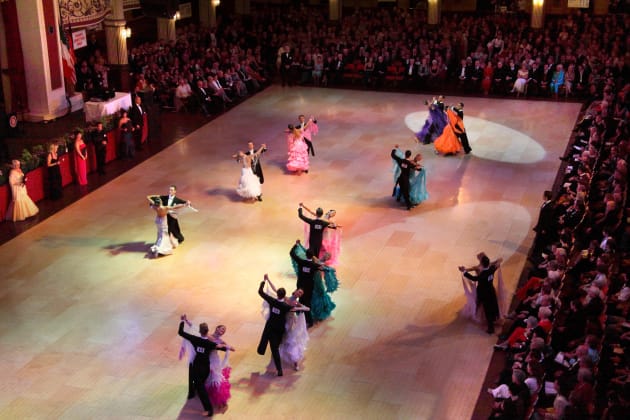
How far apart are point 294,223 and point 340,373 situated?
567cm

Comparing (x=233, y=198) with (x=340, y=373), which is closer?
(x=340, y=373)

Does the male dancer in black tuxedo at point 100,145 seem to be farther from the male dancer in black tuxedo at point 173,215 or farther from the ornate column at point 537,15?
the ornate column at point 537,15

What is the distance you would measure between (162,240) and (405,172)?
16.7 ft

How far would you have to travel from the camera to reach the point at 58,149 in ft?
62.4

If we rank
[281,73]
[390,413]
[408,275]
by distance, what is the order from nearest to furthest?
[390,413], [408,275], [281,73]

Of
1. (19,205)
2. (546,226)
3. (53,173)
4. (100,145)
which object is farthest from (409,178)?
(19,205)

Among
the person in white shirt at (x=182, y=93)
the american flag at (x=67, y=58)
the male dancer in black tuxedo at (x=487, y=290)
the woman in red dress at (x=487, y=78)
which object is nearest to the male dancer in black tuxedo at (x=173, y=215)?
the male dancer in black tuxedo at (x=487, y=290)

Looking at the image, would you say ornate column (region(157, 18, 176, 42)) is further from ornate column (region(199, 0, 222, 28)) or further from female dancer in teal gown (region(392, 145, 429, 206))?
female dancer in teal gown (region(392, 145, 429, 206))

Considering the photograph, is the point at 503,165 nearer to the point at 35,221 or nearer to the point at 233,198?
the point at 233,198

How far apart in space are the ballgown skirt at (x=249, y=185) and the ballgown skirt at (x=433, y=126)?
5747 mm

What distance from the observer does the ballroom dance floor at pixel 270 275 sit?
11.6 m

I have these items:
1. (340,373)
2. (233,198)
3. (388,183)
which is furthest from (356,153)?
(340,373)

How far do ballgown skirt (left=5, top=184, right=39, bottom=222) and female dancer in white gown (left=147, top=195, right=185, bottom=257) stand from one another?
3.28 metres

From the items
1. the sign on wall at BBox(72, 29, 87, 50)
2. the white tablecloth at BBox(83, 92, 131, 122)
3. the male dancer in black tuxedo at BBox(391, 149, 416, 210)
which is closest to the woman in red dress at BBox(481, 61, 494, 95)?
the male dancer in black tuxedo at BBox(391, 149, 416, 210)
